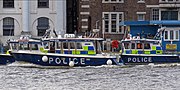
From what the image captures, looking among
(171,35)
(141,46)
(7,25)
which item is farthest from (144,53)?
(7,25)

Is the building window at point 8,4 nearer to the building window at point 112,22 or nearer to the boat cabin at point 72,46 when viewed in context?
the building window at point 112,22

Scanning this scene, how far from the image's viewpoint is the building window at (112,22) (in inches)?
3438

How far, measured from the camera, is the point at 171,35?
70.8m

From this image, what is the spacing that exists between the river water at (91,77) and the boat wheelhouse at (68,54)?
0.57 m

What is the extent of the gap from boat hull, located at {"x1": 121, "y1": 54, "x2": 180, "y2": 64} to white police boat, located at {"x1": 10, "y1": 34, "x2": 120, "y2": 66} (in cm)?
156

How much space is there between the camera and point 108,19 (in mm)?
87875

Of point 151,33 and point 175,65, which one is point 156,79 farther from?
point 151,33

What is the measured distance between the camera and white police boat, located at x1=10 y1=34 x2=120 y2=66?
6393cm

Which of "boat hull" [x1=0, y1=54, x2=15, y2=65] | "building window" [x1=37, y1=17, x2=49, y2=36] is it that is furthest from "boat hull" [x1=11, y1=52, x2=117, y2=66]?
"building window" [x1=37, y1=17, x2=49, y2=36]

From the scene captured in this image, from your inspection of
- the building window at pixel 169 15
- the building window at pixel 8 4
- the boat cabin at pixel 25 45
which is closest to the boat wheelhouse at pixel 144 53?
the boat cabin at pixel 25 45

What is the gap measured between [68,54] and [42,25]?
104ft

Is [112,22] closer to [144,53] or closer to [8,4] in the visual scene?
[8,4]

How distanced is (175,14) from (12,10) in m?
21.2

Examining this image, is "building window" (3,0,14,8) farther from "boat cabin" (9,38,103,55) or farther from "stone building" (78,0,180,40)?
"boat cabin" (9,38,103,55)
